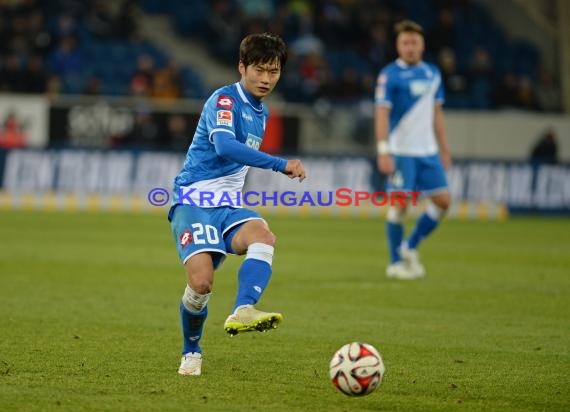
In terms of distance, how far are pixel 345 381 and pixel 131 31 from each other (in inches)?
890

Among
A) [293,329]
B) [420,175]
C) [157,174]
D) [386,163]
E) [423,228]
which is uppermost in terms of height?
[386,163]

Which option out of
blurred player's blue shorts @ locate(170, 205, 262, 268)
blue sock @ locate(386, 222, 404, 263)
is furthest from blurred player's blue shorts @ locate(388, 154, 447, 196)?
blurred player's blue shorts @ locate(170, 205, 262, 268)

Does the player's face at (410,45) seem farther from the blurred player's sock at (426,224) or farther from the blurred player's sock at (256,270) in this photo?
the blurred player's sock at (256,270)

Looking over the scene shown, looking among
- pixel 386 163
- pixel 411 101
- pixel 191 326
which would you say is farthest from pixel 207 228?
pixel 411 101

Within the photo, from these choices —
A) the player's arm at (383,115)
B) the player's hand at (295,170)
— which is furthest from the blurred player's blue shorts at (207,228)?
the player's arm at (383,115)

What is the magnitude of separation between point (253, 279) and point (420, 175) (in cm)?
624

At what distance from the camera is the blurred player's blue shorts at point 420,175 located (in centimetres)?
1255

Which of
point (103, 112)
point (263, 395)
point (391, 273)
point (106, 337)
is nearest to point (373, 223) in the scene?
point (103, 112)

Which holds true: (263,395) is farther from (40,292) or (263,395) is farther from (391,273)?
→ (391,273)

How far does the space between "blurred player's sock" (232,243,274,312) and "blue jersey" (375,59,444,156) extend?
611 cm

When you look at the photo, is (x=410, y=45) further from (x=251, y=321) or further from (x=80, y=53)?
(x=80, y=53)

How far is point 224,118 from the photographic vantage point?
6.84 m

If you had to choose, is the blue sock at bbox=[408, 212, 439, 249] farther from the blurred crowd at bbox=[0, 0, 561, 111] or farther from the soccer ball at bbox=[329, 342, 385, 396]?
the blurred crowd at bbox=[0, 0, 561, 111]

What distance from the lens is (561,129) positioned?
27625 mm
